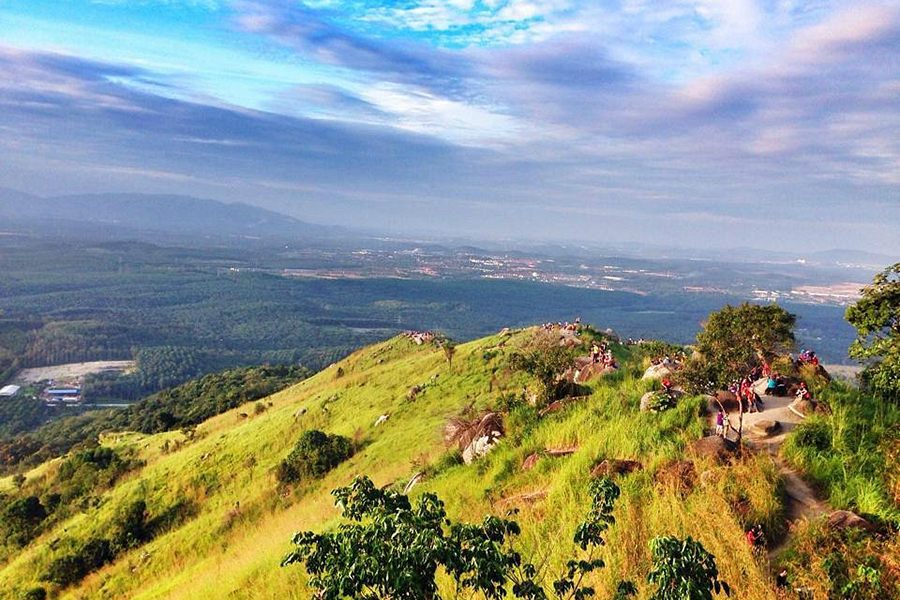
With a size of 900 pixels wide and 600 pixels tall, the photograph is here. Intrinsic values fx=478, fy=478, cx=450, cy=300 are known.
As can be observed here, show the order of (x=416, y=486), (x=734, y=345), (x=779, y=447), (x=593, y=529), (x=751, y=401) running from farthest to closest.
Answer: (x=734, y=345)
(x=416, y=486)
(x=751, y=401)
(x=779, y=447)
(x=593, y=529)

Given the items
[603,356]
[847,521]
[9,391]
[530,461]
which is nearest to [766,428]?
[847,521]

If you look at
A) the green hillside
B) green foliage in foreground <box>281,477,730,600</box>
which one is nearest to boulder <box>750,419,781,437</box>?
the green hillside

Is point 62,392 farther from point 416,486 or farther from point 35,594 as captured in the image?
point 416,486

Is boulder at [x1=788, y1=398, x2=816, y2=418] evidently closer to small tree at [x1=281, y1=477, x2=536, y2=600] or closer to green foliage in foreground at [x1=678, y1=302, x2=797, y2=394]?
green foliage in foreground at [x1=678, y1=302, x2=797, y2=394]

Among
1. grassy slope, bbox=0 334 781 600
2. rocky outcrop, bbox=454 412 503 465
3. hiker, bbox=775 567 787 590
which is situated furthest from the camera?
rocky outcrop, bbox=454 412 503 465

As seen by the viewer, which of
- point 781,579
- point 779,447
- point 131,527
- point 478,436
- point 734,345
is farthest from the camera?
point 131,527

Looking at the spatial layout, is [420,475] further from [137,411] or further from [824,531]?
[137,411]

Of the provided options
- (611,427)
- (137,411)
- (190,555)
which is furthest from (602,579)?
(137,411)
